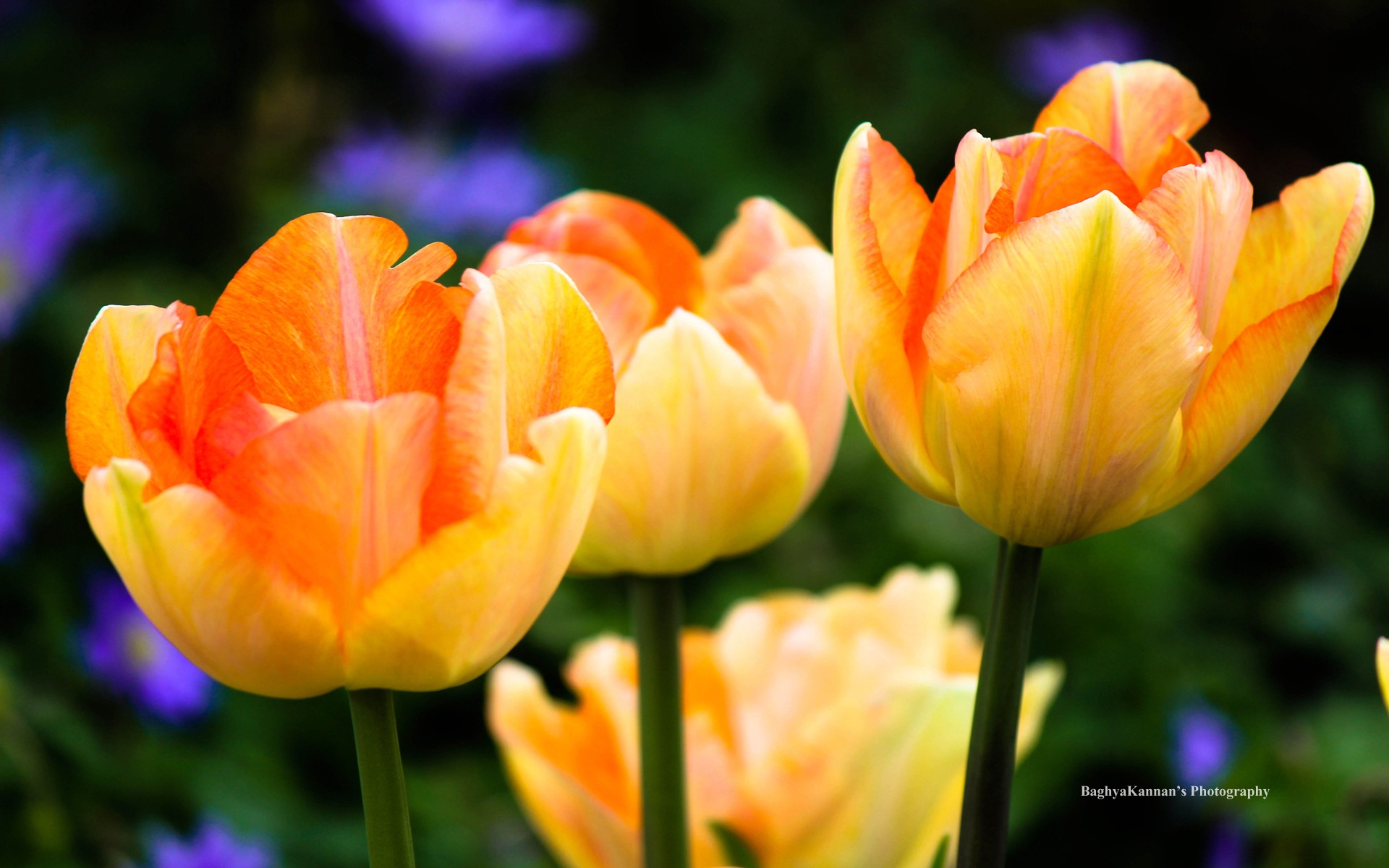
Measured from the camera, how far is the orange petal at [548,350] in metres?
0.24

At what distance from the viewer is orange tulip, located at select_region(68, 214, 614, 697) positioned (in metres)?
0.22

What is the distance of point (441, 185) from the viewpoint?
126 cm

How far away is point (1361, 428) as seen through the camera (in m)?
1.16

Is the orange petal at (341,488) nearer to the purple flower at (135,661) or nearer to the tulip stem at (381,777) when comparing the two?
the tulip stem at (381,777)

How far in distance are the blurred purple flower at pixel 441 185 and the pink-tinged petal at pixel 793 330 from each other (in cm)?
94

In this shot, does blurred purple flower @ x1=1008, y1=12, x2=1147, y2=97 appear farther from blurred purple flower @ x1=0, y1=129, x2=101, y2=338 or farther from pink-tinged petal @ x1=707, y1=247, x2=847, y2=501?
pink-tinged petal @ x1=707, y1=247, x2=847, y2=501

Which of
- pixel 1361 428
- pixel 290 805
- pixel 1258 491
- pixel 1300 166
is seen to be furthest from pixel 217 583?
pixel 1300 166

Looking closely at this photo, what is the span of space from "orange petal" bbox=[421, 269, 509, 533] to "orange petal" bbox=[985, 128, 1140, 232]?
0.10m

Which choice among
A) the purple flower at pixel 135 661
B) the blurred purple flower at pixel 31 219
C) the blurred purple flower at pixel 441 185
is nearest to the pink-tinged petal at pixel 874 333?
the purple flower at pixel 135 661

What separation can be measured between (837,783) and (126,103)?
4.39 ft

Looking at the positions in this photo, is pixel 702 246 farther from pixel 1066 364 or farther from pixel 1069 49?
pixel 1066 364

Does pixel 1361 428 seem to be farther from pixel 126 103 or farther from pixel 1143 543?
pixel 126 103

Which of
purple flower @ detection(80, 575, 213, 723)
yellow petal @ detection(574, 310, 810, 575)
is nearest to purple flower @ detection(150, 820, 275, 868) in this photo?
purple flower @ detection(80, 575, 213, 723)

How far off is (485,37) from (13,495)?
0.80m
